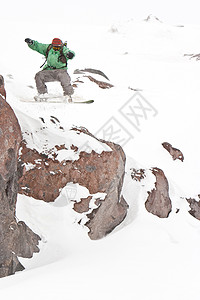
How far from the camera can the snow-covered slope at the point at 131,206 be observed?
290 cm

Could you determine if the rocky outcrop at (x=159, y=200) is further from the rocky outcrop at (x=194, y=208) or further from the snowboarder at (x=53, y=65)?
the snowboarder at (x=53, y=65)

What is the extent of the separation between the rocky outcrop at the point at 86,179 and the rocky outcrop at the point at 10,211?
1.87ft

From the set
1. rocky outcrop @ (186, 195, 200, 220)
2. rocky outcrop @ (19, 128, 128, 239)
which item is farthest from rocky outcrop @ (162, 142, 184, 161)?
rocky outcrop @ (19, 128, 128, 239)

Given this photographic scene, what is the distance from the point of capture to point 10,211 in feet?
9.90

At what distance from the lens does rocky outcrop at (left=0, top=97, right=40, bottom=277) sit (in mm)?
2902

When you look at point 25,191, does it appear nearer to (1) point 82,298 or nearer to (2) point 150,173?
(1) point 82,298

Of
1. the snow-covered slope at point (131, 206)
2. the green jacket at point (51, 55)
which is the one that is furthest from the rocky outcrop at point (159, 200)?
the green jacket at point (51, 55)

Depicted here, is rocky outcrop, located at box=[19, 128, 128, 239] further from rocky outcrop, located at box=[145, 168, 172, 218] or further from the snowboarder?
the snowboarder

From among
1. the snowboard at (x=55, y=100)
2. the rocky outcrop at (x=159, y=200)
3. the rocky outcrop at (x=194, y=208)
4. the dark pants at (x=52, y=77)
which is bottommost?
the rocky outcrop at (x=194, y=208)

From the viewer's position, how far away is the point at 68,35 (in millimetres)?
24141

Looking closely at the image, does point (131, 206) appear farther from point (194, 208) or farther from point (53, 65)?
point (53, 65)

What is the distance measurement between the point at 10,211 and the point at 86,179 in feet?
4.21

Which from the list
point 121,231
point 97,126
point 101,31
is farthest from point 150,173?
point 101,31

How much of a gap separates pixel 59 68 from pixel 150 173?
133 inches
